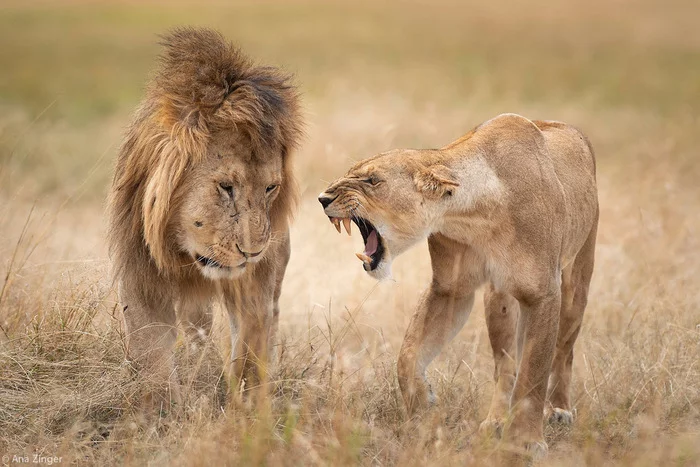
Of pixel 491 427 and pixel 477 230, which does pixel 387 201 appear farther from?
pixel 491 427

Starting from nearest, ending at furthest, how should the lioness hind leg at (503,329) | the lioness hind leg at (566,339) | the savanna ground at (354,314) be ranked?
the savanna ground at (354,314)
the lioness hind leg at (503,329)
the lioness hind leg at (566,339)

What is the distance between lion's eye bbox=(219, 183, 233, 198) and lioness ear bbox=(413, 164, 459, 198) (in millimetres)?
735

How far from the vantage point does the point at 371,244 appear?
4035 mm

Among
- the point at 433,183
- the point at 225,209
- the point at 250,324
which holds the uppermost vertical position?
the point at 433,183

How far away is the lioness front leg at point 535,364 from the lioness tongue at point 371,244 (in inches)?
25.6

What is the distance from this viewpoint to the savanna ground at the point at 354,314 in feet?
12.6

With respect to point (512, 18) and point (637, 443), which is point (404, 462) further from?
point (512, 18)

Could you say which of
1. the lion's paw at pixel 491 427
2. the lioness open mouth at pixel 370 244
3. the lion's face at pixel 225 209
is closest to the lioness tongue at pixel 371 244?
the lioness open mouth at pixel 370 244

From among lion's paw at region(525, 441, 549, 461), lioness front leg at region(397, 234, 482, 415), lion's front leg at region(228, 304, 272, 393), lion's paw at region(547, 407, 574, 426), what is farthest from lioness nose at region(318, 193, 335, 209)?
lion's paw at region(547, 407, 574, 426)

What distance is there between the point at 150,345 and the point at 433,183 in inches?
53.7

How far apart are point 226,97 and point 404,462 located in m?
1.63

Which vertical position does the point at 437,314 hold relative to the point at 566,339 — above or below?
above

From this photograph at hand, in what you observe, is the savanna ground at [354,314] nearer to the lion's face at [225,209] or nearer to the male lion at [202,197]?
the male lion at [202,197]

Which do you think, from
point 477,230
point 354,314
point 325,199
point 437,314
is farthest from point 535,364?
point 354,314
